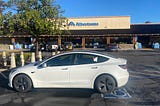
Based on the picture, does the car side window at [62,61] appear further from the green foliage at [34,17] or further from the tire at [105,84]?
the green foliage at [34,17]

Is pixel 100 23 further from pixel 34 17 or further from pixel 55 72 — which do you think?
pixel 55 72

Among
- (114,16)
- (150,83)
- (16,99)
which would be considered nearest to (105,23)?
(114,16)

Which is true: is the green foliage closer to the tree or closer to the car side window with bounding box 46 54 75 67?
the tree

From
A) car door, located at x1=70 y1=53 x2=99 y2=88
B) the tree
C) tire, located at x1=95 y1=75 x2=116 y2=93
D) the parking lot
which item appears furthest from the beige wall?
tire, located at x1=95 y1=75 x2=116 y2=93

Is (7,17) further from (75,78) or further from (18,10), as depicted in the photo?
(75,78)

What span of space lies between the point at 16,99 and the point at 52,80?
155 cm

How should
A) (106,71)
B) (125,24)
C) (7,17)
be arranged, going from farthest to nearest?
(125,24) → (7,17) → (106,71)

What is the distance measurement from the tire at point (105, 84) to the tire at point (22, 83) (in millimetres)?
2500

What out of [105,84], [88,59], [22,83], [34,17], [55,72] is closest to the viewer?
[105,84]

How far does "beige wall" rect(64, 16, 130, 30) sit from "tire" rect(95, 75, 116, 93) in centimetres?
4313

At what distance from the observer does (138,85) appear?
10930mm

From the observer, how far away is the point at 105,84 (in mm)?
9477

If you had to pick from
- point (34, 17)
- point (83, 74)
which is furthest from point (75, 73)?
point (34, 17)

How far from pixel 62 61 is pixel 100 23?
43.3m
